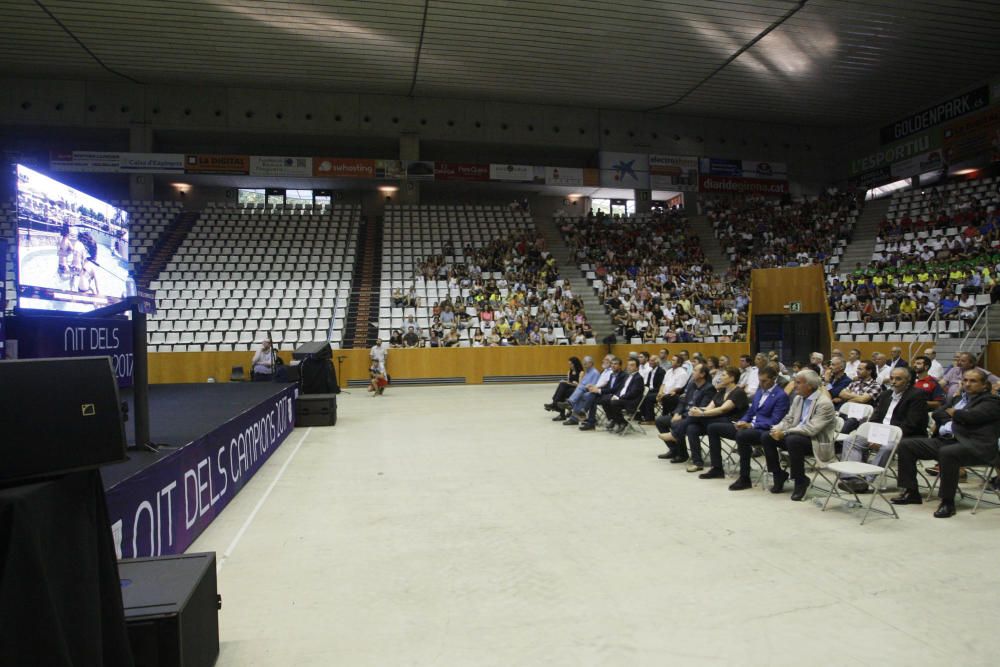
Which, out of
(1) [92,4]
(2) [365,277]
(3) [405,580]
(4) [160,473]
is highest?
(1) [92,4]

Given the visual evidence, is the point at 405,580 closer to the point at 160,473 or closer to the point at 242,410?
the point at 160,473

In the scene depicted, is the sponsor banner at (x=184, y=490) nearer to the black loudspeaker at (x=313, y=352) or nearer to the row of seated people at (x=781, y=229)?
the black loudspeaker at (x=313, y=352)

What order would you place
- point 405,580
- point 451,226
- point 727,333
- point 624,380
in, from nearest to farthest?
point 405,580 → point 624,380 → point 727,333 → point 451,226

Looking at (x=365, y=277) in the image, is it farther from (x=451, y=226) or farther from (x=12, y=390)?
(x=12, y=390)

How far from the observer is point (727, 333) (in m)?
19.7

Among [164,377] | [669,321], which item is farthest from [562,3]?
[164,377]

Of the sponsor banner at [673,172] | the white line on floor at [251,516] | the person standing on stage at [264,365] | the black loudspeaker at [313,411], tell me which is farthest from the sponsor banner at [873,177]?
the white line on floor at [251,516]

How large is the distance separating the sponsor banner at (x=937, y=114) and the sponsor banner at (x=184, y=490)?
27.4 metres

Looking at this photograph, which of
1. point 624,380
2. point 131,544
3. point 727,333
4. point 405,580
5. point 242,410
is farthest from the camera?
point 727,333

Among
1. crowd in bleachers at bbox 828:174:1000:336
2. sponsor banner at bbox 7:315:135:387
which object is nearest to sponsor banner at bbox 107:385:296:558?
sponsor banner at bbox 7:315:135:387

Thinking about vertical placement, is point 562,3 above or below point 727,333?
above

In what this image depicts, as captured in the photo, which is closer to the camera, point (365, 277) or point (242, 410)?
point (242, 410)

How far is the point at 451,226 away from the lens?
81.7 ft

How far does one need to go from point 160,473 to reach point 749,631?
3.74 meters
